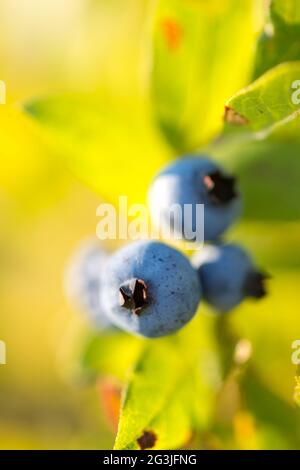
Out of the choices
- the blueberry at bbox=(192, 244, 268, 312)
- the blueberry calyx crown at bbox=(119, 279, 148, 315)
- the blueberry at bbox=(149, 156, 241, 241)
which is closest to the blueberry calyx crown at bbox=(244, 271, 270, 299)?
the blueberry at bbox=(192, 244, 268, 312)

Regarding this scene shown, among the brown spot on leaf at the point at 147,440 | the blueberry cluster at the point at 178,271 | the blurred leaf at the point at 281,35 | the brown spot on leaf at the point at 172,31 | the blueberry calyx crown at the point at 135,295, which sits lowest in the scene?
the brown spot on leaf at the point at 147,440

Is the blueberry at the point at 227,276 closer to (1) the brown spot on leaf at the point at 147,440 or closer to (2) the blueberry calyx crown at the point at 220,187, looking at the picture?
(2) the blueberry calyx crown at the point at 220,187

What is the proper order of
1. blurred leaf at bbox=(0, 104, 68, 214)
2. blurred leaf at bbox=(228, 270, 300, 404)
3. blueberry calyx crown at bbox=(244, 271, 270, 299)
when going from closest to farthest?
blueberry calyx crown at bbox=(244, 271, 270, 299), blurred leaf at bbox=(228, 270, 300, 404), blurred leaf at bbox=(0, 104, 68, 214)

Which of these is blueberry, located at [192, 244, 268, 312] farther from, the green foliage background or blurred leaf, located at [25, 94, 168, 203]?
blurred leaf, located at [25, 94, 168, 203]

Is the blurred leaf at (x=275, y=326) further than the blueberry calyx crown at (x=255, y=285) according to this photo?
Yes

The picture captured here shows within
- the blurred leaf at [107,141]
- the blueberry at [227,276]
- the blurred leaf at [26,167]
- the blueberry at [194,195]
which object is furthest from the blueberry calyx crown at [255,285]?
the blurred leaf at [26,167]

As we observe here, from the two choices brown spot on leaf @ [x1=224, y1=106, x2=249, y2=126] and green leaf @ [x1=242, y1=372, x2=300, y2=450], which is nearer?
brown spot on leaf @ [x1=224, y1=106, x2=249, y2=126]

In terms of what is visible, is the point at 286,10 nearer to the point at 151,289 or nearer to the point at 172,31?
the point at 172,31
